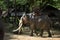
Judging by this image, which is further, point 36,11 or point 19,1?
point 19,1

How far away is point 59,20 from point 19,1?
10.2 feet

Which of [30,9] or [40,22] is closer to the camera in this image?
[40,22]

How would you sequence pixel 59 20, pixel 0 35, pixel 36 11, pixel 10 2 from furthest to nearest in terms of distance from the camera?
1. pixel 10 2
2. pixel 59 20
3. pixel 36 11
4. pixel 0 35

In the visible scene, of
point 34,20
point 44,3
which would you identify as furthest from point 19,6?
point 34,20

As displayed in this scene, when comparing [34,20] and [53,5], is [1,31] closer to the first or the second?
[34,20]

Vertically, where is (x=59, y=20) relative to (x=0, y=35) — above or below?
below

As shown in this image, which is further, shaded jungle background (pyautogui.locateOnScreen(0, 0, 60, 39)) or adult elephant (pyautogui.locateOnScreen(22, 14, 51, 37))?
shaded jungle background (pyautogui.locateOnScreen(0, 0, 60, 39))

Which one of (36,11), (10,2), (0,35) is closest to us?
(0,35)

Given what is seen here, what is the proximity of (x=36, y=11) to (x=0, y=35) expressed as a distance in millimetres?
7704

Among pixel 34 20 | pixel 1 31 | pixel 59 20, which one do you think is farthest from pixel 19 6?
pixel 1 31

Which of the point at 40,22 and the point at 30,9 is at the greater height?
the point at 30,9

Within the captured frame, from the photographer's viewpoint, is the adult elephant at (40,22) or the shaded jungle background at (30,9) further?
the shaded jungle background at (30,9)

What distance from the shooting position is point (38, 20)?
10.3m

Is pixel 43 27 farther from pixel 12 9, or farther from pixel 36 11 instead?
pixel 12 9
